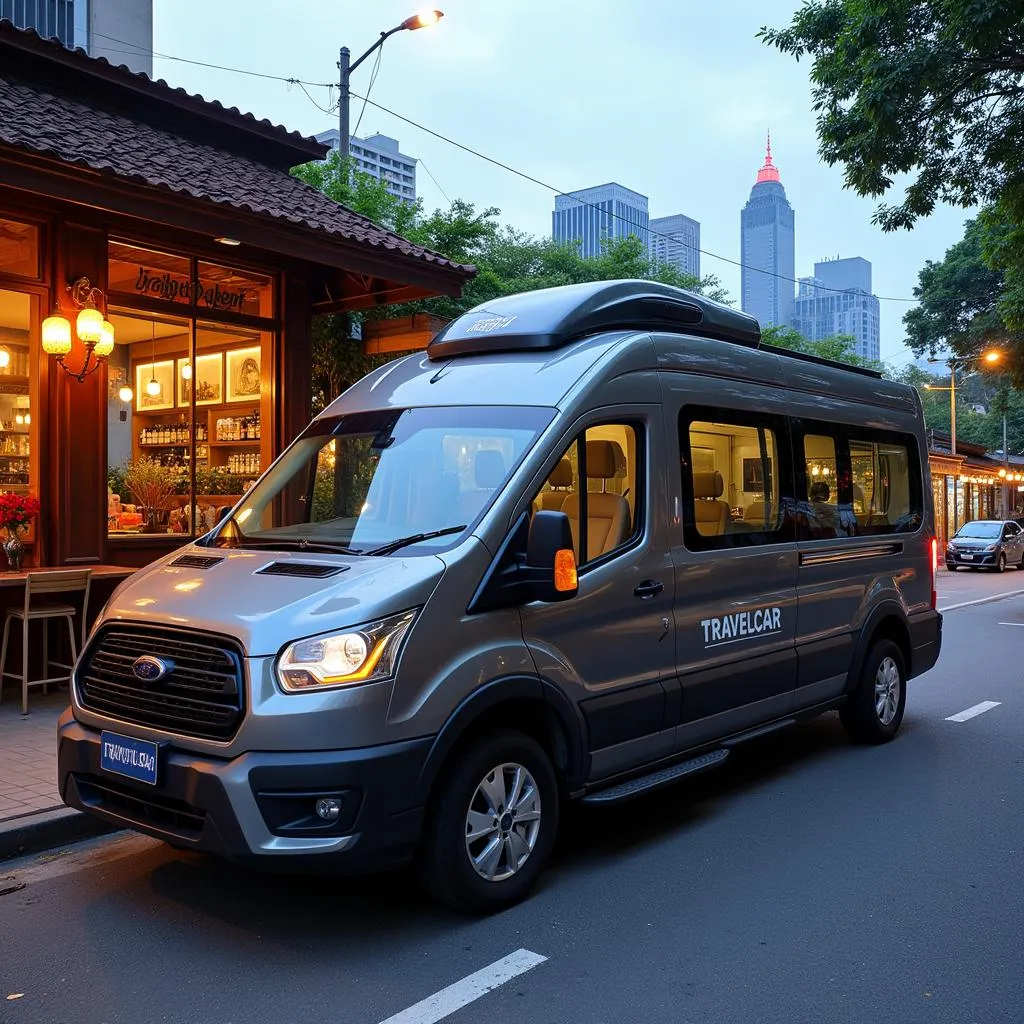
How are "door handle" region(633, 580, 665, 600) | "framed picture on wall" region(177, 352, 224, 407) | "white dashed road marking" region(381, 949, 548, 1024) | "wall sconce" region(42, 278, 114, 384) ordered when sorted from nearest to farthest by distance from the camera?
"white dashed road marking" region(381, 949, 548, 1024) < "door handle" region(633, 580, 665, 600) < "wall sconce" region(42, 278, 114, 384) < "framed picture on wall" region(177, 352, 224, 407)

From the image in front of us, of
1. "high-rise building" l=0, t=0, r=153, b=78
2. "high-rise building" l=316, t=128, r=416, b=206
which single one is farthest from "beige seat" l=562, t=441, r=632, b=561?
"high-rise building" l=316, t=128, r=416, b=206

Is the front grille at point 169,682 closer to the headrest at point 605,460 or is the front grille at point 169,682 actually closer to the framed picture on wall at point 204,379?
the headrest at point 605,460

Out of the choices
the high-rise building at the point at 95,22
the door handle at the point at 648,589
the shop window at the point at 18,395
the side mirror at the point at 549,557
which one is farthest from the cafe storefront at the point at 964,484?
the side mirror at the point at 549,557

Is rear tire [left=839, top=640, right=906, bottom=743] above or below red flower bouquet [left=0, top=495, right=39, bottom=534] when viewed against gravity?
below

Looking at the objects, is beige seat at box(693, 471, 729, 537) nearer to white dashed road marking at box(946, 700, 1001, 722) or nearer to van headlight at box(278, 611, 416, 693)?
van headlight at box(278, 611, 416, 693)

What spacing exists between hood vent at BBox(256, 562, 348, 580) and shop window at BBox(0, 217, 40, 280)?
545 centimetres

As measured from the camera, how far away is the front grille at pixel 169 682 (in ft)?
12.5

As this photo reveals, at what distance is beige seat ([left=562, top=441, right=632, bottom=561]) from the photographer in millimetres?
4719

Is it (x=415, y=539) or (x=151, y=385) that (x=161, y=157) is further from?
(x=415, y=539)

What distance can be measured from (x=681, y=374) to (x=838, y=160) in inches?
334

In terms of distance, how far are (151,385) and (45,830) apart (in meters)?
6.45

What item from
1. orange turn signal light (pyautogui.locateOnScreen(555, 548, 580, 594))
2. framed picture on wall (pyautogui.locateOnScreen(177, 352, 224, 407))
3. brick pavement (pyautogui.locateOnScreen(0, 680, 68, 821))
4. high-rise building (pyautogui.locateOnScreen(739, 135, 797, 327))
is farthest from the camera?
high-rise building (pyautogui.locateOnScreen(739, 135, 797, 327))

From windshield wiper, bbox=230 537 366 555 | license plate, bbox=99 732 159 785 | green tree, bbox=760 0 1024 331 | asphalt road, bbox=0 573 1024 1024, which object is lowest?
asphalt road, bbox=0 573 1024 1024

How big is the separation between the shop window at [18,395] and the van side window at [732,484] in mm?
5812
